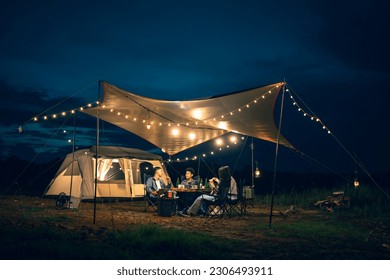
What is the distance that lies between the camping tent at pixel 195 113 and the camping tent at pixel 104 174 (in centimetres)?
95

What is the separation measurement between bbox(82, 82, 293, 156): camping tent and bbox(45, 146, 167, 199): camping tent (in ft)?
3.10

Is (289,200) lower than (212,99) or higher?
lower

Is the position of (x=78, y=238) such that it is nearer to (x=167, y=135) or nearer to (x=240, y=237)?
(x=240, y=237)

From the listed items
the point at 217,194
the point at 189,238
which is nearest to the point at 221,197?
the point at 217,194

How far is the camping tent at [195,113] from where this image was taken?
8352 mm

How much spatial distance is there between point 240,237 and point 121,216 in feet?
10.4

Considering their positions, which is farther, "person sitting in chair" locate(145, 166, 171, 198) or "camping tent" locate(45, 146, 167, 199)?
"camping tent" locate(45, 146, 167, 199)

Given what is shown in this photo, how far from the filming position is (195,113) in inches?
377

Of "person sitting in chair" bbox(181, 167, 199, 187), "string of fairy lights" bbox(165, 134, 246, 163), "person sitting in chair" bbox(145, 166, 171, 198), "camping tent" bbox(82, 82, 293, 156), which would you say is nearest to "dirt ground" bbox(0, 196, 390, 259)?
"person sitting in chair" bbox(145, 166, 171, 198)

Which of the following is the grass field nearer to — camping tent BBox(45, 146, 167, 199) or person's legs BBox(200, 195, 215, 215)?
person's legs BBox(200, 195, 215, 215)

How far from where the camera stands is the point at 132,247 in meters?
4.49

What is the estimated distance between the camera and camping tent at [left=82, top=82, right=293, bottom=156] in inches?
329
